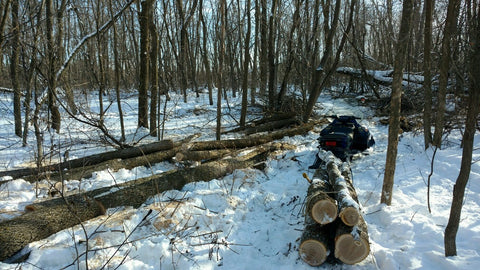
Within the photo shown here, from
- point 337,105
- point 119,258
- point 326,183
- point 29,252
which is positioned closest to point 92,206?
point 29,252

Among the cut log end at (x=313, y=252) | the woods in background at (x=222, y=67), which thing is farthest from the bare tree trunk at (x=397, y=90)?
the cut log end at (x=313, y=252)

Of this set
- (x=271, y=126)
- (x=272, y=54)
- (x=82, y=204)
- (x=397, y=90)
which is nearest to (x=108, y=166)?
(x=82, y=204)

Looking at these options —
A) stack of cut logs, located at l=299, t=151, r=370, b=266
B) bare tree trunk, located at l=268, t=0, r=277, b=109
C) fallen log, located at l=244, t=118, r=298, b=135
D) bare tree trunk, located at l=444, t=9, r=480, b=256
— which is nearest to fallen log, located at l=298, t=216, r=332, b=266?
stack of cut logs, located at l=299, t=151, r=370, b=266

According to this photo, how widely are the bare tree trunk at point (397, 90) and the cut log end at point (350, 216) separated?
5.08 ft

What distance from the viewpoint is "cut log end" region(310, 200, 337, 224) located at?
11.1 feet

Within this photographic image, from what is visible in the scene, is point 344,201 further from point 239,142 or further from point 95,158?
point 95,158

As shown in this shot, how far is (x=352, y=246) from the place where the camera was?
121 inches

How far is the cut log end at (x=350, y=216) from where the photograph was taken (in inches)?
126

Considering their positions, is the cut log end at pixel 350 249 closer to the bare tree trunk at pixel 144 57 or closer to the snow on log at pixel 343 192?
the snow on log at pixel 343 192

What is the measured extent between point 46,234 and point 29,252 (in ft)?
1.12

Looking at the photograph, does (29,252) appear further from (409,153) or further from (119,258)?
(409,153)

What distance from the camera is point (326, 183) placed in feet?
15.2

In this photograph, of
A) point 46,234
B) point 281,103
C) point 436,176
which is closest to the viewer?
point 46,234

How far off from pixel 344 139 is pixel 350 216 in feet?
11.5
